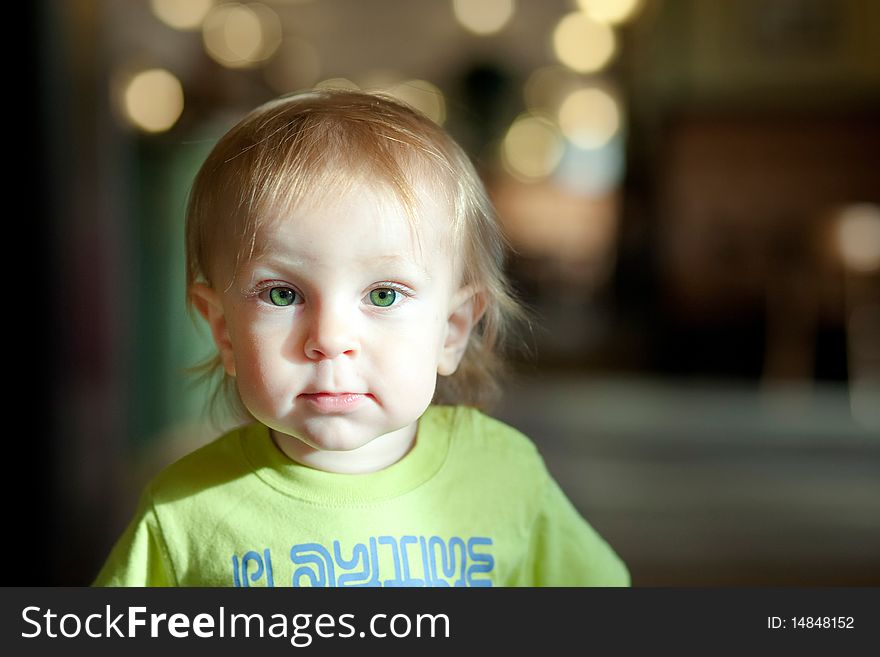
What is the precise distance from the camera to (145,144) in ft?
6.94

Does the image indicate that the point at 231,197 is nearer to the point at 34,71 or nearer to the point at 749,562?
the point at 34,71

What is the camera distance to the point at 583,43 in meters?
4.34

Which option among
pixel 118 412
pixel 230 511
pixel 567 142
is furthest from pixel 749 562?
pixel 567 142

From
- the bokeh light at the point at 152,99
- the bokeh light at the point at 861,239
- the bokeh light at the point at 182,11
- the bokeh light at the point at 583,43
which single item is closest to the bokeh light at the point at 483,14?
the bokeh light at the point at 583,43

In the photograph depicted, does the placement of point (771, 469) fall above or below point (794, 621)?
above

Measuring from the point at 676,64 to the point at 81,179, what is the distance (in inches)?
112

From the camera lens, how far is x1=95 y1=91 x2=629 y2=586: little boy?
332mm

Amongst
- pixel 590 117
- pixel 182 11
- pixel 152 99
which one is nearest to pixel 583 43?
pixel 590 117

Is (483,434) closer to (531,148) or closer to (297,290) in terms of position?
(297,290)

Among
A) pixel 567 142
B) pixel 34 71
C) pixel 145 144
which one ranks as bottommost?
pixel 34 71

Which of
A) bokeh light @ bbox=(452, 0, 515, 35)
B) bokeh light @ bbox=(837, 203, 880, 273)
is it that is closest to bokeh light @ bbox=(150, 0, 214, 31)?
bokeh light @ bbox=(452, 0, 515, 35)

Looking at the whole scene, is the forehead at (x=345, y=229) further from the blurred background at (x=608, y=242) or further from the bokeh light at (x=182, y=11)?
the bokeh light at (x=182, y=11)

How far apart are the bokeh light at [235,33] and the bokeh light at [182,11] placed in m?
0.02

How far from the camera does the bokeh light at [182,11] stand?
2.63 metres
